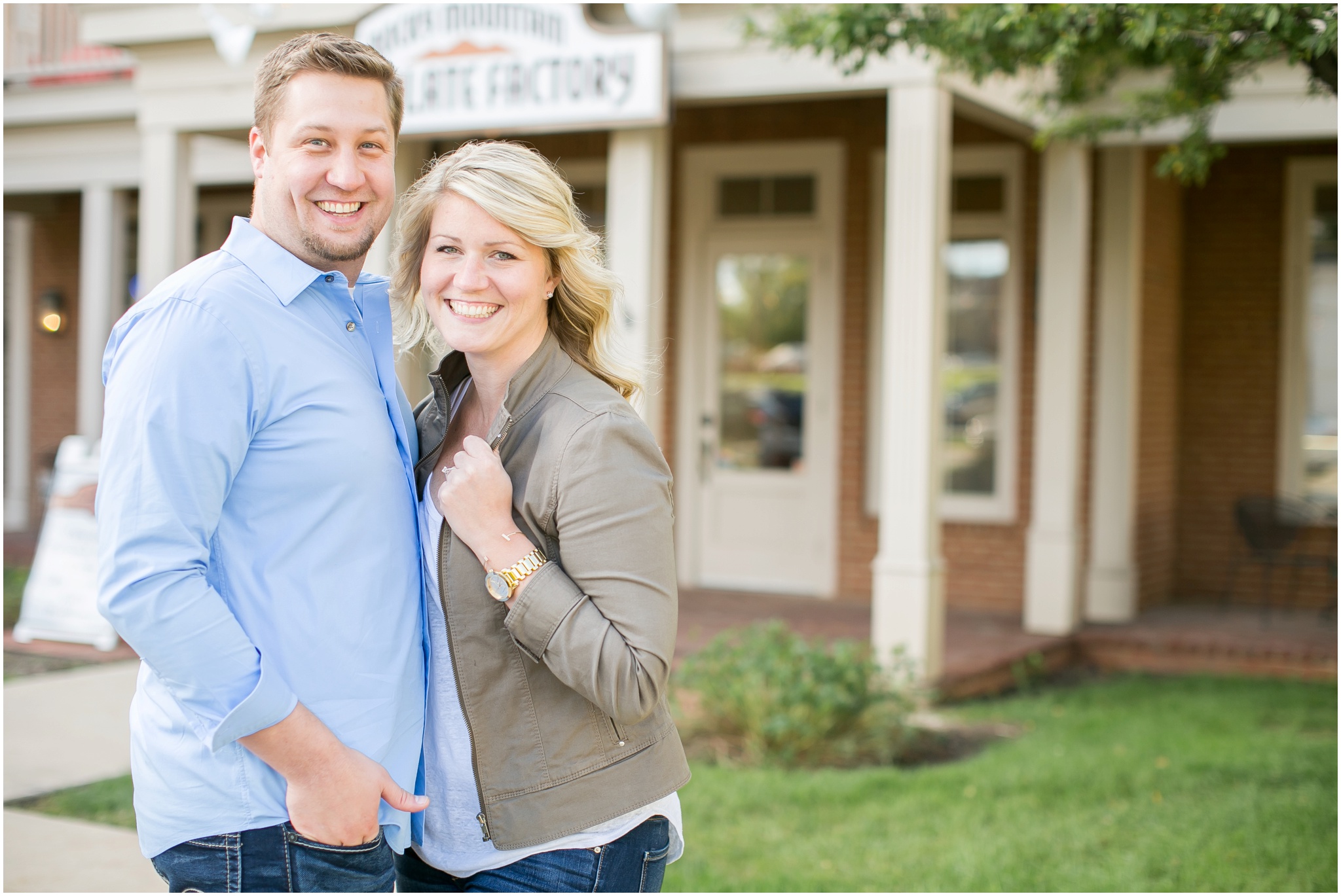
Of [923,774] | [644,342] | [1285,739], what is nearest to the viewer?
[923,774]

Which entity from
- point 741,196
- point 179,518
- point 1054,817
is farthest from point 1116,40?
point 741,196

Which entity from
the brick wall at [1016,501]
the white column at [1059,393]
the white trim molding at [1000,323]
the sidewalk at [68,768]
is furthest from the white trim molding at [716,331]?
the sidewalk at [68,768]

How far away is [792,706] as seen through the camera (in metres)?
5.62

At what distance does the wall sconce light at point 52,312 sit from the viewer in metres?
13.2

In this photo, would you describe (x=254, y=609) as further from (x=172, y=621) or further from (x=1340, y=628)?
(x=1340, y=628)

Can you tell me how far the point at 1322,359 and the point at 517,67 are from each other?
6.33 metres

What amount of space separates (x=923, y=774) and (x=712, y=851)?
132cm

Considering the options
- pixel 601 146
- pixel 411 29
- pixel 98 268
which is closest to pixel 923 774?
pixel 411 29

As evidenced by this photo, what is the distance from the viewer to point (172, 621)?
1.61 meters

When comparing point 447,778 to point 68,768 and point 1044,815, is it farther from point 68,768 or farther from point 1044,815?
point 68,768

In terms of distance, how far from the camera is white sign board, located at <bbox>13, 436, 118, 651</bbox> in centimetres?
790

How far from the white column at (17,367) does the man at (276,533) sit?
12410 mm

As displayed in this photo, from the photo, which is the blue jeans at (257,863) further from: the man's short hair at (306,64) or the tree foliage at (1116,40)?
the tree foliage at (1116,40)

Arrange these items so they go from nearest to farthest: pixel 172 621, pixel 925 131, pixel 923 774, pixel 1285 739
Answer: pixel 172 621, pixel 923 774, pixel 1285 739, pixel 925 131
